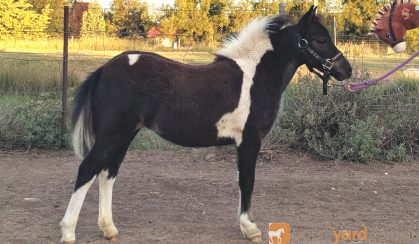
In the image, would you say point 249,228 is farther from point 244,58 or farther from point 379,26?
point 379,26

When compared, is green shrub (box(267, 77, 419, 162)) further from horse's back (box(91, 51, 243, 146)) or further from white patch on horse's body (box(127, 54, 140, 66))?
white patch on horse's body (box(127, 54, 140, 66))

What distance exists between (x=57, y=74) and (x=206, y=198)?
5629mm

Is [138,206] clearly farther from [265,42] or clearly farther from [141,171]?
[265,42]

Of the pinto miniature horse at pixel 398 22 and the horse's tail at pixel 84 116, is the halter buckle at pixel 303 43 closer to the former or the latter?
the pinto miniature horse at pixel 398 22

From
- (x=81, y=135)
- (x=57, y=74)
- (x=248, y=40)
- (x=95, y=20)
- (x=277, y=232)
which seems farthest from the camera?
(x=95, y=20)

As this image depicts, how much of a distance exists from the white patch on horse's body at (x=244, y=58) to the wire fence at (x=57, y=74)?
92.3 inches

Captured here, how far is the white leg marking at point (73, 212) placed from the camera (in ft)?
13.3

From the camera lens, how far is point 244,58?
443cm

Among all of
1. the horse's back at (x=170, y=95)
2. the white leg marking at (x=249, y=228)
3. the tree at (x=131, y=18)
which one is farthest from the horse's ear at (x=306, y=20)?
the tree at (x=131, y=18)

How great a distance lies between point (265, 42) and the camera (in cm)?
447

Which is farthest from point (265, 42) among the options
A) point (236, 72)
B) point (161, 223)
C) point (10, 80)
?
point (10, 80)

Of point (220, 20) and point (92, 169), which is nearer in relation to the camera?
point (92, 169)

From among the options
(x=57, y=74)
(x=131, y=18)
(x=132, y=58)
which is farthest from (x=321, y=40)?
(x=131, y=18)

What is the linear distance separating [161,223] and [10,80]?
6.64 metres
